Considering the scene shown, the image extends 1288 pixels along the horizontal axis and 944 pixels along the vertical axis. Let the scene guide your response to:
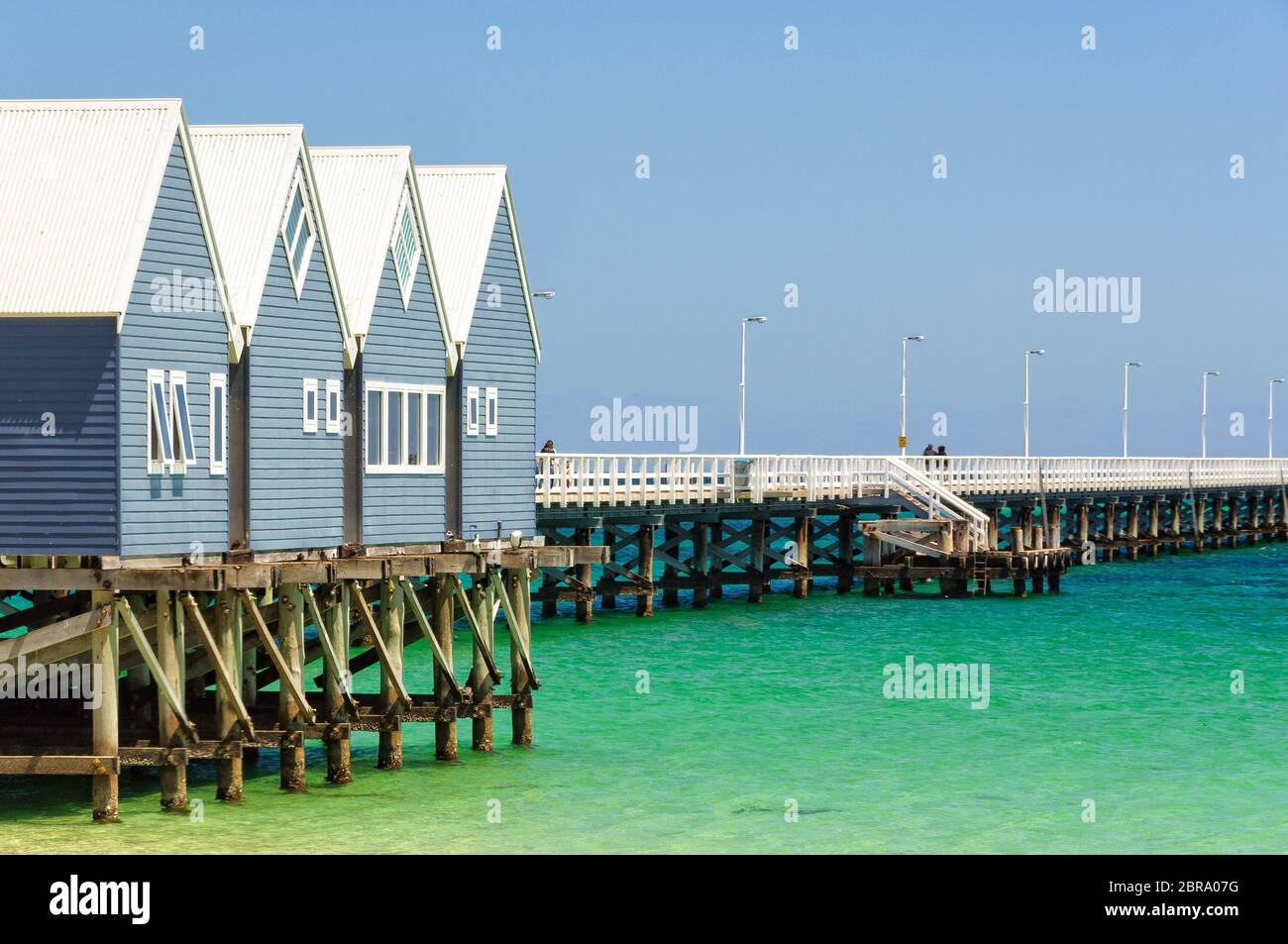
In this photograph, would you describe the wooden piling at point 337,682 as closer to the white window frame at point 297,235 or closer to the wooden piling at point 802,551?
the white window frame at point 297,235

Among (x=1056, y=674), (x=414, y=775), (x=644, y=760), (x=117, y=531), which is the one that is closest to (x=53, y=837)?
(x=117, y=531)

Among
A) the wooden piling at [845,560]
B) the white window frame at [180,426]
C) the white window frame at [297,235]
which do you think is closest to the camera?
the white window frame at [180,426]

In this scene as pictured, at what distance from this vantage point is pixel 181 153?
68.5ft

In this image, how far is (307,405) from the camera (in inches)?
903

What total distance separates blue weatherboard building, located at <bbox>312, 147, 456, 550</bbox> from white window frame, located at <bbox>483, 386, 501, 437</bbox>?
800 millimetres

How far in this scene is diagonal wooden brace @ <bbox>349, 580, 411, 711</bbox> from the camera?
23.2m

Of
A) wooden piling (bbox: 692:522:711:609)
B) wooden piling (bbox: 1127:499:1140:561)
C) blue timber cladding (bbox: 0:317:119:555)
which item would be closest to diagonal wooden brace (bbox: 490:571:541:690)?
blue timber cladding (bbox: 0:317:119:555)

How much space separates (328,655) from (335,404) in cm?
301

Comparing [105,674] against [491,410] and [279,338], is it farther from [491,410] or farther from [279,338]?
[491,410]

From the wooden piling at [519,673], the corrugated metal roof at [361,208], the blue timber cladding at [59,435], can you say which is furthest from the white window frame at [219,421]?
the wooden piling at [519,673]

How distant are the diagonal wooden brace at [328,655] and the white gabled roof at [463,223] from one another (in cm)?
495

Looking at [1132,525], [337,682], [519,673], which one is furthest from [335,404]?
→ [1132,525]

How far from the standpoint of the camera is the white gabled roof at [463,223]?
1039 inches

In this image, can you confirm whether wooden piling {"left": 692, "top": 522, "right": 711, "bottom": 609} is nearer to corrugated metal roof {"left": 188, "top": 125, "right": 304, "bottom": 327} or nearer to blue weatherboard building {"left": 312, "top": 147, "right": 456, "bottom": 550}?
blue weatherboard building {"left": 312, "top": 147, "right": 456, "bottom": 550}
